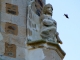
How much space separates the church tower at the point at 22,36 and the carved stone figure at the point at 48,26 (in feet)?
0.32

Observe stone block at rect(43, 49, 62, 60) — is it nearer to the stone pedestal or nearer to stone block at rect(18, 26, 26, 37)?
the stone pedestal

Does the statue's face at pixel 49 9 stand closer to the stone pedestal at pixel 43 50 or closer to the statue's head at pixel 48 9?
the statue's head at pixel 48 9

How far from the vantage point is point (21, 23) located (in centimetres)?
655

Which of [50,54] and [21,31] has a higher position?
[21,31]

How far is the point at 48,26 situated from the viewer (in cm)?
663

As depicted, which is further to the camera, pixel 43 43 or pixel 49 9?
pixel 49 9

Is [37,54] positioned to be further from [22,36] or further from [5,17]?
[5,17]

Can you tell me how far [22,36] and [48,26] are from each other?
50 cm

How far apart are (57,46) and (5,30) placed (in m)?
0.86

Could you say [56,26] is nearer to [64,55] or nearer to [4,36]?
[64,55]

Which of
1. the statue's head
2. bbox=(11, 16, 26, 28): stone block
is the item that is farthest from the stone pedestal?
the statue's head

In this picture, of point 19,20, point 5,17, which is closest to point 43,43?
point 19,20

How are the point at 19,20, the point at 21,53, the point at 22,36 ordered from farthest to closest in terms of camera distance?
the point at 19,20 → the point at 22,36 → the point at 21,53

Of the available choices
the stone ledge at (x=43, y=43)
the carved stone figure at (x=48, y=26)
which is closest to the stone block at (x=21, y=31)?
the stone ledge at (x=43, y=43)
